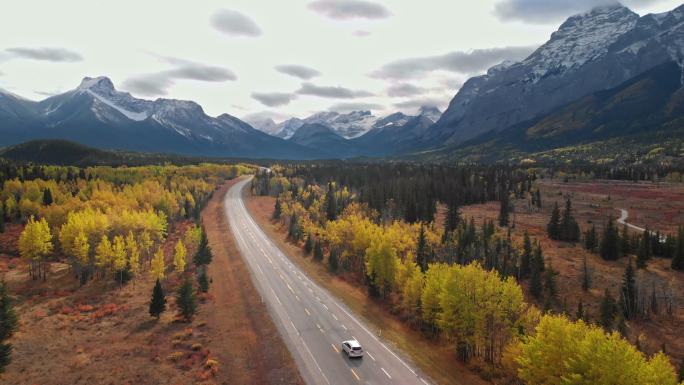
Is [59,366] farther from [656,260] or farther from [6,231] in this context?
[656,260]

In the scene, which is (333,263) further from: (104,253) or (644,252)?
(644,252)

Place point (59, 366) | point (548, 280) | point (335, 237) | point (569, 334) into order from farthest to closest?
1. point (335, 237)
2. point (548, 280)
3. point (59, 366)
4. point (569, 334)

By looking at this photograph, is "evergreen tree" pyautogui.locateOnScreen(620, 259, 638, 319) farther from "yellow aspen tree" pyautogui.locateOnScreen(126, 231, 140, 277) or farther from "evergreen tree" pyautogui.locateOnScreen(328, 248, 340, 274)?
"yellow aspen tree" pyautogui.locateOnScreen(126, 231, 140, 277)

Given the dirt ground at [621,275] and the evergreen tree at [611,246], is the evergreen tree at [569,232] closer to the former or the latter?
the dirt ground at [621,275]

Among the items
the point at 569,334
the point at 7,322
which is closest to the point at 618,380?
the point at 569,334

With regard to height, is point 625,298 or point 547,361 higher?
point 547,361

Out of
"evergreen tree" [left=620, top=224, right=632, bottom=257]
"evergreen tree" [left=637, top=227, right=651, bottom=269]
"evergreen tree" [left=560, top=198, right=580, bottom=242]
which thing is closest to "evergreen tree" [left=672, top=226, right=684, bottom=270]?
"evergreen tree" [left=637, top=227, right=651, bottom=269]

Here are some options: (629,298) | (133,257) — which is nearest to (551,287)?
(629,298)

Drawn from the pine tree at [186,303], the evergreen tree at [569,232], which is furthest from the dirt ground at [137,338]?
the evergreen tree at [569,232]
